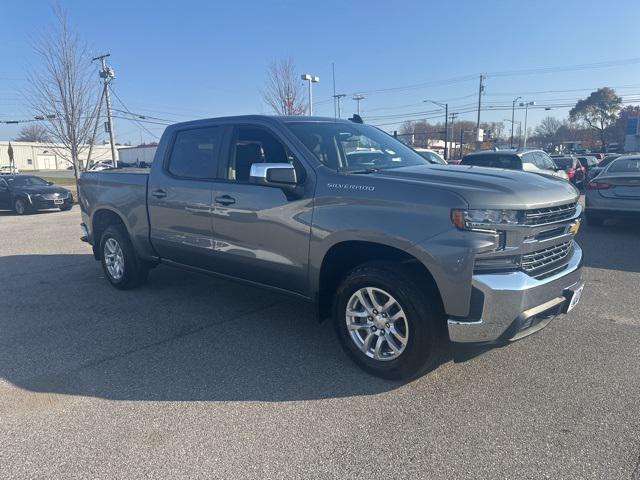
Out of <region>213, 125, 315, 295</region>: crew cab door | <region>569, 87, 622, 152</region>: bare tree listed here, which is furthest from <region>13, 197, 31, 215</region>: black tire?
<region>569, 87, 622, 152</region>: bare tree

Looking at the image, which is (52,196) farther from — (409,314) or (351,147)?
(409,314)

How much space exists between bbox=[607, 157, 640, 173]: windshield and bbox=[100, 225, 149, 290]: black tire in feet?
29.2

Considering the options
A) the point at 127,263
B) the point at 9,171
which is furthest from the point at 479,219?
the point at 9,171

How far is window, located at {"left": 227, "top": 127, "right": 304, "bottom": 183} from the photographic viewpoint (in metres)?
4.32

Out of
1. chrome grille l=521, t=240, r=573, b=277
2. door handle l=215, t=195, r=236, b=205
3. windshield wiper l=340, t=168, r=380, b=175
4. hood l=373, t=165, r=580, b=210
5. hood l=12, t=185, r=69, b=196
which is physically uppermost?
windshield wiper l=340, t=168, r=380, b=175

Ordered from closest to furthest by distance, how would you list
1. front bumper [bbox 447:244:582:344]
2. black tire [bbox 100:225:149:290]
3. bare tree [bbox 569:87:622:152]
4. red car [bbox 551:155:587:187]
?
1. front bumper [bbox 447:244:582:344]
2. black tire [bbox 100:225:149:290]
3. red car [bbox 551:155:587:187]
4. bare tree [bbox 569:87:622:152]

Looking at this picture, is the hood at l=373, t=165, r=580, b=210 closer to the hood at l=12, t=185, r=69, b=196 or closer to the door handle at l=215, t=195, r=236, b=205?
the door handle at l=215, t=195, r=236, b=205

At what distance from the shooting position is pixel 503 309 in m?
3.11

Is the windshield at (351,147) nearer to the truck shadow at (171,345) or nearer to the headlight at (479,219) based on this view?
the headlight at (479,219)

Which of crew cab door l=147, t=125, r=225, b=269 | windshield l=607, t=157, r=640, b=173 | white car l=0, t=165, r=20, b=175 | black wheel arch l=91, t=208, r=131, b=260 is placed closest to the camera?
crew cab door l=147, t=125, r=225, b=269

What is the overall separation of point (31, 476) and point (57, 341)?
2.09 meters

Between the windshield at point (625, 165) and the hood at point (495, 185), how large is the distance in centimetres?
702

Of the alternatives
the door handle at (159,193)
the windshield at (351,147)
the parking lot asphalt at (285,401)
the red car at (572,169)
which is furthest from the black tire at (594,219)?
the door handle at (159,193)

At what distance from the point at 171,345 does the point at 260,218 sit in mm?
1401
